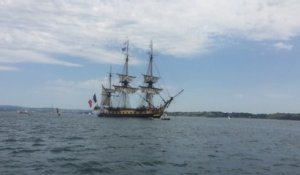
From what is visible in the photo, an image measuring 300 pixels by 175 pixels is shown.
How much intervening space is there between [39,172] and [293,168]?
19034 millimetres

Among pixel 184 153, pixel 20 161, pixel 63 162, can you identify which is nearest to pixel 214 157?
pixel 184 153

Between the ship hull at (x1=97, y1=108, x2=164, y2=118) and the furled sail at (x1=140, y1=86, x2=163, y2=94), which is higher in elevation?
the furled sail at (x1=140, y1=86, x2=163, y2=94)

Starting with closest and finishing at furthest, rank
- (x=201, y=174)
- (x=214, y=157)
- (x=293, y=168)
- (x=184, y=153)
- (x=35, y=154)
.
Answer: (x=201, y=174) → (x=293, y=168) → (x=35, y=154) → (x=214, y=157) → (x=184, y=153)

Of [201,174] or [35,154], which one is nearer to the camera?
[201,174]

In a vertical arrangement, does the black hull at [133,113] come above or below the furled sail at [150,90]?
below

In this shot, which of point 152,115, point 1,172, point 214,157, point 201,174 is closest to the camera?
point 1,172

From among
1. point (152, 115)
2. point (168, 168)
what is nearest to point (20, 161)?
point (168, 168)

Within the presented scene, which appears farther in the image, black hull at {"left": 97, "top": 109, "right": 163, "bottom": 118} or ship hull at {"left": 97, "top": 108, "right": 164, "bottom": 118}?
ship hull at {"left": 97, "top": 108, "right": 164, "bottom": 118}

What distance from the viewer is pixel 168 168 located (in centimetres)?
3247

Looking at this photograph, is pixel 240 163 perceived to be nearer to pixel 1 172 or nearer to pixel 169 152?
pixel 169 152

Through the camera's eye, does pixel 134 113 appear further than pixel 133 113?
No

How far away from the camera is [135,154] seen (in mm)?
40656

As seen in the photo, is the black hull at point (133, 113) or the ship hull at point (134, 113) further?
the ship hull at point (134, 113)

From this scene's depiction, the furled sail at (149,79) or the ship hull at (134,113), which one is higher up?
the furled sail at (149,79)
